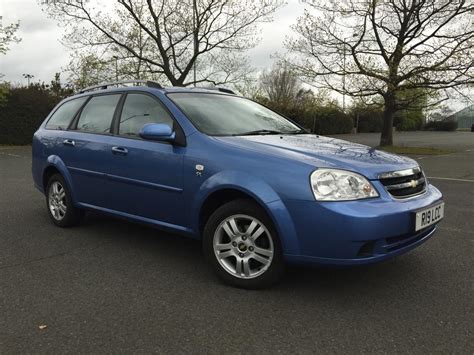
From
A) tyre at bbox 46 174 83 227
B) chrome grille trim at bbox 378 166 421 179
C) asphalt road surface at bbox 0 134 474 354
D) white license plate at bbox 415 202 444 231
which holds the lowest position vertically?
asphalt road surface at bbox 0 134 474 354

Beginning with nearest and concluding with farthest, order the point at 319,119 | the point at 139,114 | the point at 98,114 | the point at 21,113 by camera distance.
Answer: the point at 139,114 < the point at 98,114 < the point at 21,113 < the point at 319,119

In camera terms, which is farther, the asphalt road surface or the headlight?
the headlight

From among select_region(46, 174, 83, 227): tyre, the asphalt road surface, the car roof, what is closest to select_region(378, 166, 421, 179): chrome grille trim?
the asphalt road surface

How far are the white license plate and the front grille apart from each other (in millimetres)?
160

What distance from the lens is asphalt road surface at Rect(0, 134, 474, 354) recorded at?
264 cm

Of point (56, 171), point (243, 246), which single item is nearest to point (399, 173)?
point (243, 246)

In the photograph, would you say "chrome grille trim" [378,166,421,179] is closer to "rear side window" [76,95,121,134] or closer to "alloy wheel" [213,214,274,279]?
"alloy wheel" [213,214,274,279]

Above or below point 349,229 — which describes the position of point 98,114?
above

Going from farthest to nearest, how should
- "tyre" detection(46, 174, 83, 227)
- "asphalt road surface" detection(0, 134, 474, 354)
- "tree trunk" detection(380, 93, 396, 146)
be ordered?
"tree trunk" detection(380, 93, 396, 146), "tyre" detection(46, 174, 83, 227), "asphalt road surface" detection(0, 134, 474, 354)

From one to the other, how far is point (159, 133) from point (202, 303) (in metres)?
1.42

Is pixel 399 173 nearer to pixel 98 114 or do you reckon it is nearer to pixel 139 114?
pixel 139 114

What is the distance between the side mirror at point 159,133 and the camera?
372 centimetres

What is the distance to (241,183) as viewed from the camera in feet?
10.9

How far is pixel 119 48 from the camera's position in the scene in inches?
883
